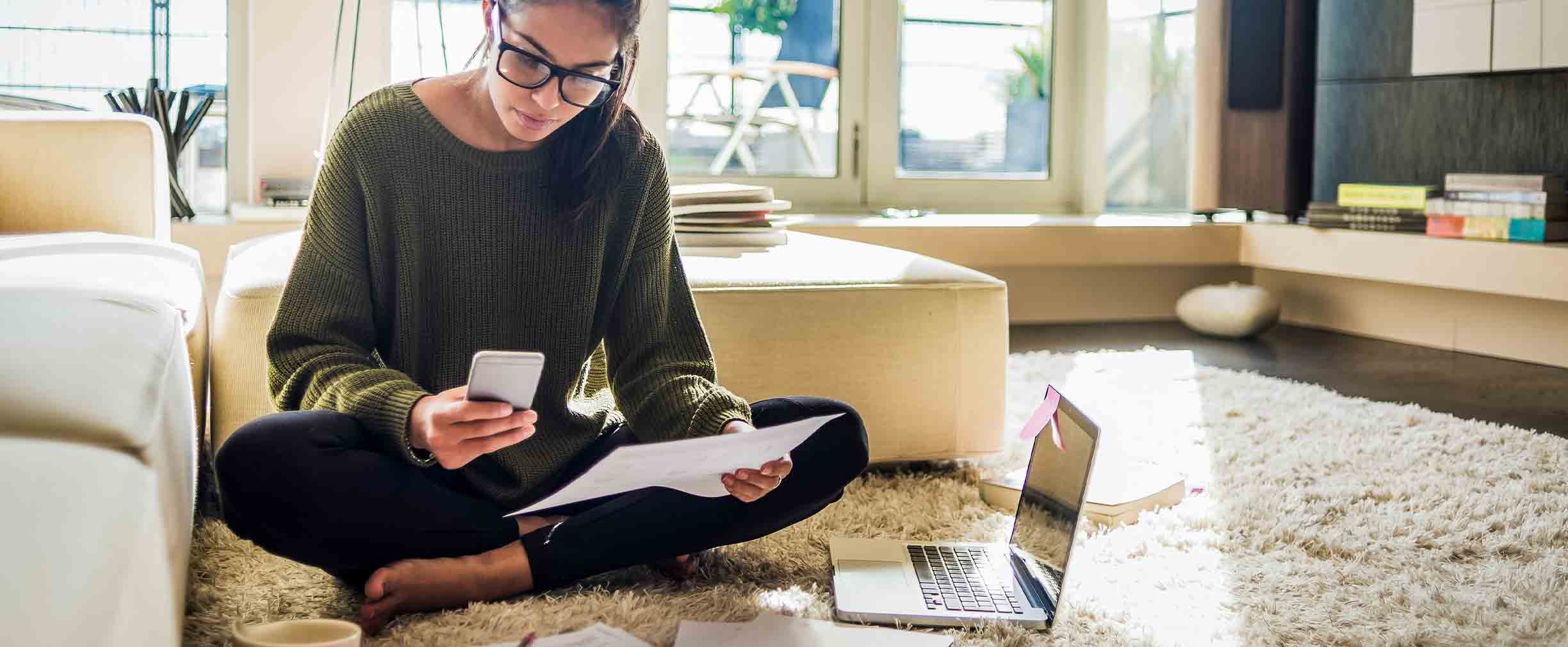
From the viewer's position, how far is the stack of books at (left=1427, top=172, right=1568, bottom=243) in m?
3.53

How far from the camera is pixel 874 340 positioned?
2.15m

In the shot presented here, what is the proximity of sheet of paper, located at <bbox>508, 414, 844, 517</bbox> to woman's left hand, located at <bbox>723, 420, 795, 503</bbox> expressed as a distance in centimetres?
4

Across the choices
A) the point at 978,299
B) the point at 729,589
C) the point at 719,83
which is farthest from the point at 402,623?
the point at 719,83

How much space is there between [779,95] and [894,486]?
2.79 metres

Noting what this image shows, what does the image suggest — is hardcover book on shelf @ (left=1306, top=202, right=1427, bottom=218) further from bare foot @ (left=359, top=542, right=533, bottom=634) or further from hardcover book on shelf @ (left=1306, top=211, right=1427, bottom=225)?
bare foot @ (left=359, top=542, right=533, bottom=634)

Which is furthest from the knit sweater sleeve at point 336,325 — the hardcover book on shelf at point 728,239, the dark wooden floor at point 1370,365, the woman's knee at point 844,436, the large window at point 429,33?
the large window at point 429,33

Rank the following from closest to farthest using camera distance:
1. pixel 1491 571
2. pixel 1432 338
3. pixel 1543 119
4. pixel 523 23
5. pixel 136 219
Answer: pixel 523 23 → pixel 1491 571 → pixel 136 219 → pixel 1543 119 → pixel 1432 338

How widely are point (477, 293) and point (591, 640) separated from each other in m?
0.42

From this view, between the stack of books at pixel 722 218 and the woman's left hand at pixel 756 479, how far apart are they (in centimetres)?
122

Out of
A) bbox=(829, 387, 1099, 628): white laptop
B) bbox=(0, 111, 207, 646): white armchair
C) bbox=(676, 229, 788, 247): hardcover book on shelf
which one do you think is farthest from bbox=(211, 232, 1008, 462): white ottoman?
bbox=(0, 111, 207, 646): white armchair

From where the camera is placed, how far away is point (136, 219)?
245cm

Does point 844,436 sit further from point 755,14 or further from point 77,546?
point 755,14

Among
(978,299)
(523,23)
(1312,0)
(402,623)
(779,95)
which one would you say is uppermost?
(1312,0)

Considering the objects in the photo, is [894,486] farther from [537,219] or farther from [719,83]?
[719,83]
